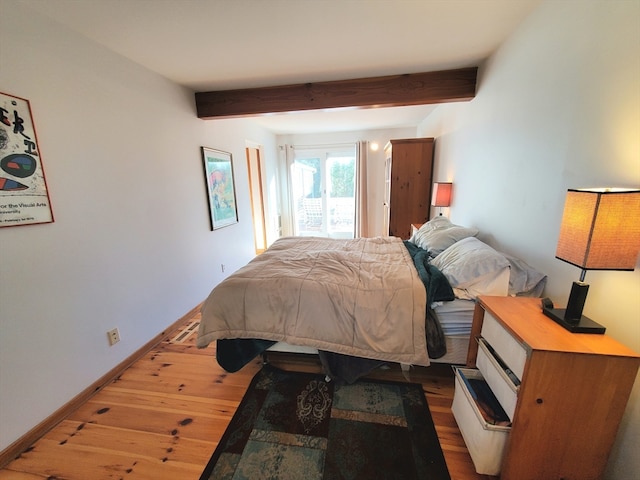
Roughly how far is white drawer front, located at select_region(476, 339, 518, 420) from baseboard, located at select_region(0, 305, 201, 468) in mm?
2430

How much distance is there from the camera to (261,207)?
4.86m

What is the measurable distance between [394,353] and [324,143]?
14.8 ft

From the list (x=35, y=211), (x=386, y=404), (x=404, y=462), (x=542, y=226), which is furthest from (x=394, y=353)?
(x=35, y=211)

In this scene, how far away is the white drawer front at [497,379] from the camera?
3.32 ft

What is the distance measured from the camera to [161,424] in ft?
4.87

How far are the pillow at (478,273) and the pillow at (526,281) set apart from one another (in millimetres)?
50

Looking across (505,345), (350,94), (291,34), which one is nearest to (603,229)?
(505,345)

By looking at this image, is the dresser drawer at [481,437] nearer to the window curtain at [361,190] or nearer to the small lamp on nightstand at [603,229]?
the small lamp on nightstand at [603,229]

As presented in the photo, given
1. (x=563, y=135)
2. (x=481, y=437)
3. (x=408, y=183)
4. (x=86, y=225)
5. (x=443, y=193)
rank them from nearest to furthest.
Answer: (x=481, y=437)
(x=563, y=135)
(x=86, y=225)
(x=443, y=193)
(x=408, y=183)

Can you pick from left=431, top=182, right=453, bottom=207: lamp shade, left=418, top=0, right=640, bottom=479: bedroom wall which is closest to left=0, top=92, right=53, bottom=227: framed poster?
left=418, top=0, right=640, bottom=479: bedroom wall

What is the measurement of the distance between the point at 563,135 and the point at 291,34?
171 centimetres

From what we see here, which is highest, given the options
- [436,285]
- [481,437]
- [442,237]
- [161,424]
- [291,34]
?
[291,34]

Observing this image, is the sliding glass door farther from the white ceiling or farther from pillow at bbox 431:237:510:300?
pillow at bbox 431:237:510:300

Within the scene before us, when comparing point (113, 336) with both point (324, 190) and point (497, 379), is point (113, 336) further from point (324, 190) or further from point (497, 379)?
point (324, 190)
